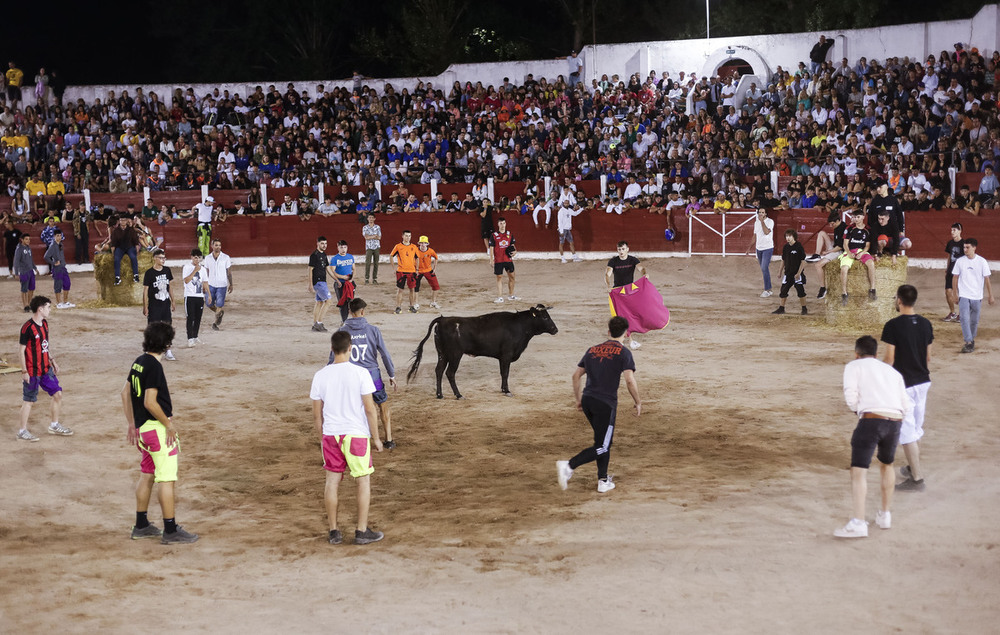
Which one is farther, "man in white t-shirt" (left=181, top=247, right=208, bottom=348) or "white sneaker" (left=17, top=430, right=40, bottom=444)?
"man in white t-shirt" (left=181, top=247, right=208, bottom=348)

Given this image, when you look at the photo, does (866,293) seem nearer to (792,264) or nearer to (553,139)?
(792,264)

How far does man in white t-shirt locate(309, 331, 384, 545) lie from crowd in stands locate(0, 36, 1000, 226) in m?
19.5

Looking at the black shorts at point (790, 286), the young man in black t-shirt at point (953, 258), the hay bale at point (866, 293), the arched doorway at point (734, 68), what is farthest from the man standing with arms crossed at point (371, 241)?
the arched doorway at point (734, 68)

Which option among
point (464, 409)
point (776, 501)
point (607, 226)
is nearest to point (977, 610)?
point (776, 501)

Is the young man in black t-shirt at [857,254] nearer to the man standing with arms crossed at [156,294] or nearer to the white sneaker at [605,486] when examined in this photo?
the white sneaker at [605,486]

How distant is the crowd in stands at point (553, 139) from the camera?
26.8m

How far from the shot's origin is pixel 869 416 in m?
7.90

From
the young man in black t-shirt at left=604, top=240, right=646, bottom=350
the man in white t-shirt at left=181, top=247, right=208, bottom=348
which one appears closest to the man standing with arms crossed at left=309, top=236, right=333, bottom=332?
Result: the man in white t-shirt at left=181, top=247, right=208, bottom=348

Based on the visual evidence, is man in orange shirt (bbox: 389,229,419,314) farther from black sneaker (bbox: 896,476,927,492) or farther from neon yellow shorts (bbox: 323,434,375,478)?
black sneaker (bbox: 896,476,927,492)

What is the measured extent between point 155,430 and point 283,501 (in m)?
1.67

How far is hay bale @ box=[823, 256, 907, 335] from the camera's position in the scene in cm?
1714

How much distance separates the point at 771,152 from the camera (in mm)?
28547

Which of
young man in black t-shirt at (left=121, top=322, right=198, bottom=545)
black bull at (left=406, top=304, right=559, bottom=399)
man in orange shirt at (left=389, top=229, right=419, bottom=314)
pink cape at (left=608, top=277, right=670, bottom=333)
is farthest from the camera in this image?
man in orange shirt at (left=389, top=229, right=419, bottom=314)

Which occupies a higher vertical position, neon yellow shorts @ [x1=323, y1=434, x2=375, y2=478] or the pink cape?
the pink cape
